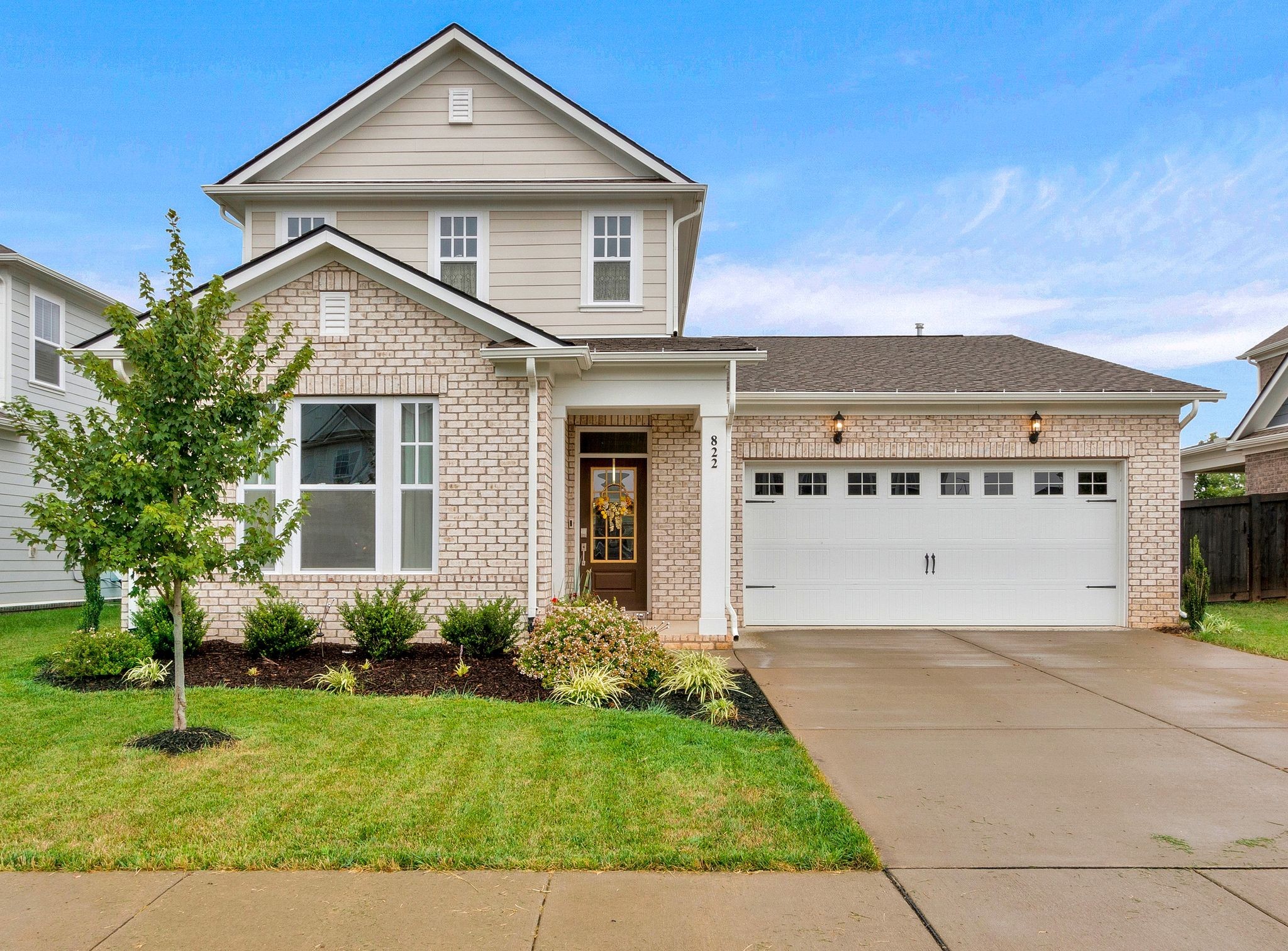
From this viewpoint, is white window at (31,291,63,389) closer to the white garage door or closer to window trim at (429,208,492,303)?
window trim at (429,208,492,303)

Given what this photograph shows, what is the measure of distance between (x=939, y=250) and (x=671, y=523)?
48.7 feet

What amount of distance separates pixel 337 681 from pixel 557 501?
344 cm

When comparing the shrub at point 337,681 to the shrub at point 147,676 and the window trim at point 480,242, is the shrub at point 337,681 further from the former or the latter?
the window trim at point 480,242

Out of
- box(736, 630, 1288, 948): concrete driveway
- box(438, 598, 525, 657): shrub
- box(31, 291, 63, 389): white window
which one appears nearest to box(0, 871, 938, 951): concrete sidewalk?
box(736, 630, 1288, 948): concrete driveway

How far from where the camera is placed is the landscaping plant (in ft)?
37.1

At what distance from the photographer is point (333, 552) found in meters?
8.87

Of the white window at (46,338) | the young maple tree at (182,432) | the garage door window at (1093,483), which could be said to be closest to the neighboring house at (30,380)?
the white window at (46,338)

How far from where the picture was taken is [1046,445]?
11641 mm

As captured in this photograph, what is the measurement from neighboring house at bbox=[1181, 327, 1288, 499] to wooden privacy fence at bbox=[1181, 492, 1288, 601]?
2.24 meters

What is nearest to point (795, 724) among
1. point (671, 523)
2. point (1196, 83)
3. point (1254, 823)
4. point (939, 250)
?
point (1254, 823)

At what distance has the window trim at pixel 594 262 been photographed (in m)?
11.2

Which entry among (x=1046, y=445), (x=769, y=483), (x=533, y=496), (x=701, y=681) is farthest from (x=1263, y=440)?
(x=533, y=496)

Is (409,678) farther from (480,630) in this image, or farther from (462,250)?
(462,250)

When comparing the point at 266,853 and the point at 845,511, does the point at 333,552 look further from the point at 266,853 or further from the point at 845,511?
the point at 845,511
